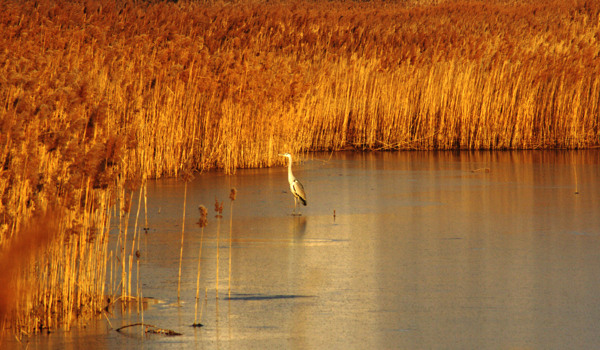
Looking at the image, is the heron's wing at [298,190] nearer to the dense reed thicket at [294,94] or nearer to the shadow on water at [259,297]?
the dense reed thicket at [294,94]

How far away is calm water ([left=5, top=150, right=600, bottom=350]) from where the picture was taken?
14.3 feet

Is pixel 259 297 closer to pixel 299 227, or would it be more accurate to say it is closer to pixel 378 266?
pixel 378 266

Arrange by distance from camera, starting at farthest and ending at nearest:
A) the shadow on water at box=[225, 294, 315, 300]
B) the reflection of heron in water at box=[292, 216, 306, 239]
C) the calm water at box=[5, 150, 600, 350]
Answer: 1. the reflection of heron in water at box=[292, 216, 306, 239]
2. the shadow on water at box=[225, 294, 315, 300]
3. the calm water at box=[5, 150, 600, 350]

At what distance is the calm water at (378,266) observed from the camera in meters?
4.35

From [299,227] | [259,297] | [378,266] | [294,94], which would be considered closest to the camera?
[259,297]

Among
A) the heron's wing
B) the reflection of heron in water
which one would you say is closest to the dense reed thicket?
the reflection of heron in water

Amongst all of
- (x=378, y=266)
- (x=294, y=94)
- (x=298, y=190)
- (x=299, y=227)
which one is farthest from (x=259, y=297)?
(x=294, y=94)

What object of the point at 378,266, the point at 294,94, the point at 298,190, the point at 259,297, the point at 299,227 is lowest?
the point at 259,297

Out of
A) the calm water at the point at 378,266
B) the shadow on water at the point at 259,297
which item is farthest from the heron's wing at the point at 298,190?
the shadow on water at the point at 259,297

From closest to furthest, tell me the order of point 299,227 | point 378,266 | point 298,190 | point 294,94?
point 378,266
point 299,227
point 298,190
point 294,94

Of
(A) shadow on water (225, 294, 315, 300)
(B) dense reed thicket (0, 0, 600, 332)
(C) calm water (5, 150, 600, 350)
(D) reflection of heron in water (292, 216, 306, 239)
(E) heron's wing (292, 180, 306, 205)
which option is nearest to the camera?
(C) calm water (5, 150, 600, 350)

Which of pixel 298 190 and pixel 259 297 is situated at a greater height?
pixel 298 190

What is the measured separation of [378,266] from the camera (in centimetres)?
607

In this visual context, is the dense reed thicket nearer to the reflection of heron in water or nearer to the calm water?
the calm water
